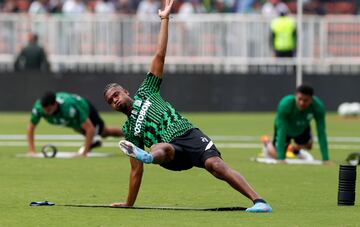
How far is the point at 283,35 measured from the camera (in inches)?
1542

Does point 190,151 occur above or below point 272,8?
above

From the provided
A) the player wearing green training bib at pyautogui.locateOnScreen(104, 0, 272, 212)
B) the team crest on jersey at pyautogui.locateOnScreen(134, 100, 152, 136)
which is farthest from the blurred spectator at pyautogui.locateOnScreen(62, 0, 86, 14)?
the team crest on jersey at pyautogui.locateOnScreen(134, 100, 152, 136)

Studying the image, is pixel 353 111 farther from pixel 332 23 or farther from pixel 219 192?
pixel 219 192

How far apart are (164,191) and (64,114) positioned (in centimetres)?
608

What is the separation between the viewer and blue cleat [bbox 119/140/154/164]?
13219mm

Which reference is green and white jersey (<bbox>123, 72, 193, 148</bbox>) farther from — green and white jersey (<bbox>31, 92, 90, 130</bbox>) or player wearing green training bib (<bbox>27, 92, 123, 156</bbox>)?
green and white jersey (<bbox>31, 92, 90, 130</bbox>)

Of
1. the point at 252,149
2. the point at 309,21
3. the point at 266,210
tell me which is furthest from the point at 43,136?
the point at 266,210

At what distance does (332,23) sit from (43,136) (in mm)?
12563

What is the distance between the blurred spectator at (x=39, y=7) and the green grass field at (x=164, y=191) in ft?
39.9

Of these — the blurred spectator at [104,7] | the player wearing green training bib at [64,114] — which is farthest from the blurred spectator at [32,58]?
the player wearing green training bib at [64,114]

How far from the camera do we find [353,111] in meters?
38.6

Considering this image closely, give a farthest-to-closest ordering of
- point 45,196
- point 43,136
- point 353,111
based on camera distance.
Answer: point 353,111, point 43,136, point 45,196

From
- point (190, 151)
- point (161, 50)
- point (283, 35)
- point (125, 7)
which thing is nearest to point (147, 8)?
point (125, 7)

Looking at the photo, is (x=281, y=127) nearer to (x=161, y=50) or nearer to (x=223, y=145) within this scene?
(x=223, y=145)
